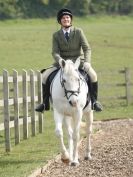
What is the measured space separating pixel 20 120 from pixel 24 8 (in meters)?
83.0

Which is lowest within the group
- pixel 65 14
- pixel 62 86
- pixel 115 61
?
pixel 115 61

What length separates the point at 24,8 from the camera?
9644 centimetres

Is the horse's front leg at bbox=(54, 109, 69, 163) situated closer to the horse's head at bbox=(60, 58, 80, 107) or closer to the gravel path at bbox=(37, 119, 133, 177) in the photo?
the gravel path at bbox=(37, 119, 133, 177)

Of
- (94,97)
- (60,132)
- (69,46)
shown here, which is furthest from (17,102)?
(60,132)

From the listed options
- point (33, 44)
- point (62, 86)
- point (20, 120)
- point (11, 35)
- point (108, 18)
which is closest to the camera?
point (62, 86)

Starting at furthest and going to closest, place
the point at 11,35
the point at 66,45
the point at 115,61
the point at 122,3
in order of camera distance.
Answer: the point at 122,3, the point at 11,35, the point at 115,61, the point at 66,45

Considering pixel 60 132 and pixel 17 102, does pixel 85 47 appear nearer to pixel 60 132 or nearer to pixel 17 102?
pixel 60 132

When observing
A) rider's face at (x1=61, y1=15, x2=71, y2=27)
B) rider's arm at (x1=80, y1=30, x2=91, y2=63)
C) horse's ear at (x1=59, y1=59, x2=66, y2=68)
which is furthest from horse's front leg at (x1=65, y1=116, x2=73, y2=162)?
rider's face at (x1=61, y1=15, x2=71, y2=27)

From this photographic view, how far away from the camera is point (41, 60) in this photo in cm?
3941

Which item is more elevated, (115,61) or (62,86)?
(62,86)

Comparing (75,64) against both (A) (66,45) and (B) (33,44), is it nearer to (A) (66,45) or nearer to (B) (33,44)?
(A) (66,45)

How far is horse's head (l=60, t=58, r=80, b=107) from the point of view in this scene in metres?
10.5

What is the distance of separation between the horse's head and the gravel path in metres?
1.09

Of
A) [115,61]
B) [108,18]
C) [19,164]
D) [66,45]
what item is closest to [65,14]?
[66,45]
